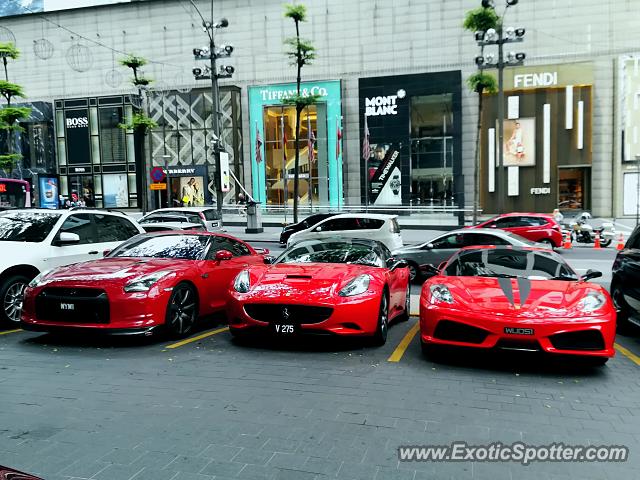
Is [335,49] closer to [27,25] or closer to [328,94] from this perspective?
[328,94]

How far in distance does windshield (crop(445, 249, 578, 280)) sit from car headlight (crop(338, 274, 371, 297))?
1.07 meters

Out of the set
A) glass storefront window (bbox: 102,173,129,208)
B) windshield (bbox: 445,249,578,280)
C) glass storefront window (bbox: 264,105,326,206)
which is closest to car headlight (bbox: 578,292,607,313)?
windshield (bbox: 445,249,578,280)

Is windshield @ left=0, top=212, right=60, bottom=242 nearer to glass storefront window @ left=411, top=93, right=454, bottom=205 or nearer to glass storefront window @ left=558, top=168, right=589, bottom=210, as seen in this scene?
glass storefront window @ left=411, top=93, right=454, bottom=205

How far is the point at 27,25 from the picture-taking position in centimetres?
4959

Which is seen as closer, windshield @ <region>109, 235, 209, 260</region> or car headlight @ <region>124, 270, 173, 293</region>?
car headlight @ <region>124, 270, 173, 293</region>

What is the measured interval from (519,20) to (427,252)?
3183cm

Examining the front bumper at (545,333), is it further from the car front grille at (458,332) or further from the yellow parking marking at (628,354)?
the yellow parking marking at (628,354)

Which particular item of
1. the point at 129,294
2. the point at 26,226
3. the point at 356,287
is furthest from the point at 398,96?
the point at 129,294

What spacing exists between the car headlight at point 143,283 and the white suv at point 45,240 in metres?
2.43

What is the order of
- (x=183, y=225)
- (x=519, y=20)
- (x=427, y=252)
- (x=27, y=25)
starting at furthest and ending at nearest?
(x=27, y=25) < (x=519, y=20) < (x=183, y=225) < (x=427, y=252)

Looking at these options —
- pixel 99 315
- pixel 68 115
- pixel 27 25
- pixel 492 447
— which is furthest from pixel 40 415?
pixel 27 25

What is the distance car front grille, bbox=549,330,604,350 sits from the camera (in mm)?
5633

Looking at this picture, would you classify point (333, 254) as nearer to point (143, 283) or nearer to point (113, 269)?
point (143, 283)

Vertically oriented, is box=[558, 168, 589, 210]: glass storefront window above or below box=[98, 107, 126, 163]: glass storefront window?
below
